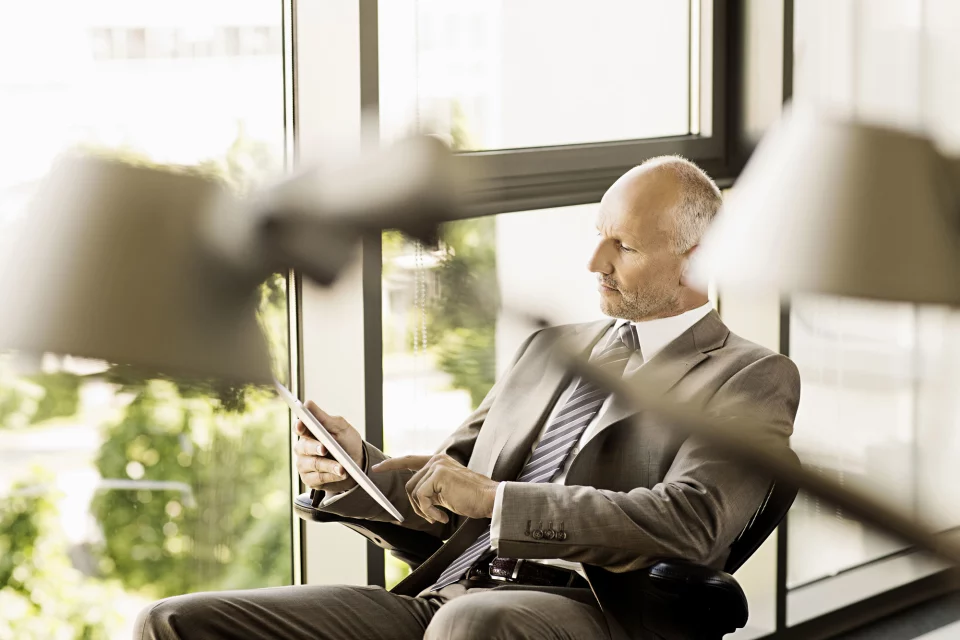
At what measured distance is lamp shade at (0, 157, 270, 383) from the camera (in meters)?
0.79

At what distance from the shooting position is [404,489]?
1.59 m

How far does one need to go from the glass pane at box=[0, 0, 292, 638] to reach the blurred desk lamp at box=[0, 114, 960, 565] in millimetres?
215

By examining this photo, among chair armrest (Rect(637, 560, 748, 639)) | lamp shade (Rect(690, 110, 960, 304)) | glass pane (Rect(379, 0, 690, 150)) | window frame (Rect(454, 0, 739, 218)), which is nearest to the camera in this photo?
lamp shade (Rect(690, 110, 960, 304))

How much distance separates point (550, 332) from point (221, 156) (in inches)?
24.5

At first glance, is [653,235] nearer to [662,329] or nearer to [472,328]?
[662,329]

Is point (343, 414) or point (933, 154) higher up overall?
point (933, 154)

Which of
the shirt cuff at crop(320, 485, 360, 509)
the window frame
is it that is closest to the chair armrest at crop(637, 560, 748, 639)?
the shirt cuff at crop(320, 485, 360, 509)

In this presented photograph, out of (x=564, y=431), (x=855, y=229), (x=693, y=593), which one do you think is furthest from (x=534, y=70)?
(x=855, y=229)

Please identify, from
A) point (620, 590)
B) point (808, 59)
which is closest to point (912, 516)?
point (620, 590)

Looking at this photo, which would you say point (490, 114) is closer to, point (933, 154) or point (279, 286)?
point (279, 286)

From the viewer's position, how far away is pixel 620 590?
1.33m

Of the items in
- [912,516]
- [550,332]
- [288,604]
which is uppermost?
[912,516]

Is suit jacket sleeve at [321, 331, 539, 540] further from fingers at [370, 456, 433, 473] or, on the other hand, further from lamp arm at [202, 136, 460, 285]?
lamp arm at [202, 136, 460, 285]

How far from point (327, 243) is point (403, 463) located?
1.12ft
